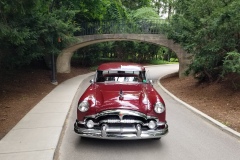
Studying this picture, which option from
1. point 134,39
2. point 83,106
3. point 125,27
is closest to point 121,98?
point 83,106

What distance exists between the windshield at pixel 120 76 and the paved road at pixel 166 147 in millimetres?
1574

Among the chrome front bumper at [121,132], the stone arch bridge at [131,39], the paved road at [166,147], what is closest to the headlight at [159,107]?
the chrome front bumper at [121,132]

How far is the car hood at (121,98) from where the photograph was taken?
16.4ft

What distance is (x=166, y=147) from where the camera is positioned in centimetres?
541

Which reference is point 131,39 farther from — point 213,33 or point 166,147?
point 166,147

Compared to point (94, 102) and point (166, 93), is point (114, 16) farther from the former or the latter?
point (94, 102)

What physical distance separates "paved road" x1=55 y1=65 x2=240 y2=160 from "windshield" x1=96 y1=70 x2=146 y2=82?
5.16 feet

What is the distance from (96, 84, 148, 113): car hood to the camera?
5.01 metres

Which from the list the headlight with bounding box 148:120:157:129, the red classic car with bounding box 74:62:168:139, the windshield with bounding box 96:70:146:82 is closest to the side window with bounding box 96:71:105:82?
the windshield with bounding box 96:70:146:82

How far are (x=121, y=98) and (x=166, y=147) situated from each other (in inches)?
57.6

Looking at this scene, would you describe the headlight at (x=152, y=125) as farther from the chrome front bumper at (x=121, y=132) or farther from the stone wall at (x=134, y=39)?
the stone wall at (x=134, y=39)

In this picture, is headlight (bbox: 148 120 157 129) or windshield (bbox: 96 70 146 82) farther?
windshield (bbox: 96 70 146 82)

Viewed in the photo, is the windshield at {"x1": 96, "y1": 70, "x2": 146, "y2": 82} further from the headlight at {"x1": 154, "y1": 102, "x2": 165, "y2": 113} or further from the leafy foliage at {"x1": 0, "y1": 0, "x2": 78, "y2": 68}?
the leafy foliage at {"x1": 0, "y1": 0, "x2": 78, "y2": 68}

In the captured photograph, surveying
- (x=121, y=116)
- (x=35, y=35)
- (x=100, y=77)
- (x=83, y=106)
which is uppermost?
(x=35, y=35)
